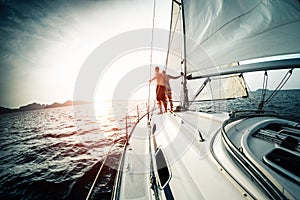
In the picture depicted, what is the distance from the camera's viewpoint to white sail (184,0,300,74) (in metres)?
1.77

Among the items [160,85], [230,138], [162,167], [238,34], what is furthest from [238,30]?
[160,85]

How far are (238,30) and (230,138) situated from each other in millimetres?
1817

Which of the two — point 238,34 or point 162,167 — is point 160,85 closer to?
point 238,34

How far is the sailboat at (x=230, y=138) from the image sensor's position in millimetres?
970

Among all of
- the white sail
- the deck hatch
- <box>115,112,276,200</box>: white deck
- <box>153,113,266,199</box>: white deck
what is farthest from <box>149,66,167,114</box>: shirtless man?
<box>153,113,266,199</box>: white deck

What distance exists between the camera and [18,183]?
5.75 meters

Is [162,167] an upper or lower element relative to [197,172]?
lower

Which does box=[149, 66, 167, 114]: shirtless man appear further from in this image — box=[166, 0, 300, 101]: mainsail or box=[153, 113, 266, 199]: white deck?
box=[153, 113, 266, 199]: white deck

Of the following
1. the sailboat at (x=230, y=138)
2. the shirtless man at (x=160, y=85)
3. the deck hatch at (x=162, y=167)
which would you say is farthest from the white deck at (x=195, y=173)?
the shirtless man at (x=160, y=85)

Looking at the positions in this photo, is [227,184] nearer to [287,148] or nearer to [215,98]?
[287,148]

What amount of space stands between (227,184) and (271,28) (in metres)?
2.14

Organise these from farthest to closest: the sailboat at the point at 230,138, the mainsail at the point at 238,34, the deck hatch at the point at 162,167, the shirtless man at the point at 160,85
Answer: the shirtless man at the point at 160,85
the deck hatch at the point at 162,167
the mainsail at the point at 238,34
the sailboat at the point at 230,138

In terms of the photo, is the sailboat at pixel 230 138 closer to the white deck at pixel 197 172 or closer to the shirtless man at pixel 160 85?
the white deck at pixel 197 172

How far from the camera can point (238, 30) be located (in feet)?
7.45
